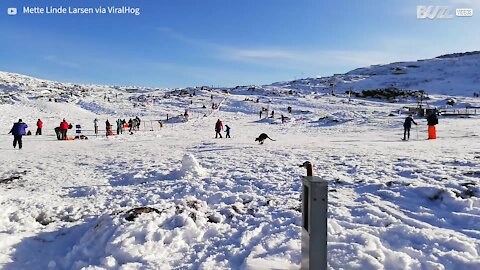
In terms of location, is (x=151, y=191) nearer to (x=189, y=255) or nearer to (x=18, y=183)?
(x=189, y=255)

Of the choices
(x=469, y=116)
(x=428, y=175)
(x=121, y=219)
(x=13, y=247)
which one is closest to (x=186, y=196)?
(x=121, y=219)

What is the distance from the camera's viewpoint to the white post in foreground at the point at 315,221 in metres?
4.03

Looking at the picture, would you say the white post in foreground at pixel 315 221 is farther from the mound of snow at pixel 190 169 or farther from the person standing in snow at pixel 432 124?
the person standing in snow at pixel 432 124

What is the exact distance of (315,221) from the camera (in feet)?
13.5

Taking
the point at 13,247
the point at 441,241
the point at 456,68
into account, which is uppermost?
the point at 456,68

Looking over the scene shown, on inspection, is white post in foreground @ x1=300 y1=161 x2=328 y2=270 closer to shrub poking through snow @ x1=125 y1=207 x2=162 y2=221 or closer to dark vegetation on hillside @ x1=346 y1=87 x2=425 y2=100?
shrub poking through snow @ x1=125 y1=207 x2=162 y2=221

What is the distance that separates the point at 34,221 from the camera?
743cm

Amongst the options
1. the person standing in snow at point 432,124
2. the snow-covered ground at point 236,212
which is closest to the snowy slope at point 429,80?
the person standing in snow at point 432,124

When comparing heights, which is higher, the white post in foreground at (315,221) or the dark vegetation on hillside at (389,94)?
the dark vegetation on hillside at (389,94)

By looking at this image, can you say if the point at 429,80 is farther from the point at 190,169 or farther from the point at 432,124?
the point at 190,169

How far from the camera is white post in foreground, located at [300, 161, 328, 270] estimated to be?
13.2 feet

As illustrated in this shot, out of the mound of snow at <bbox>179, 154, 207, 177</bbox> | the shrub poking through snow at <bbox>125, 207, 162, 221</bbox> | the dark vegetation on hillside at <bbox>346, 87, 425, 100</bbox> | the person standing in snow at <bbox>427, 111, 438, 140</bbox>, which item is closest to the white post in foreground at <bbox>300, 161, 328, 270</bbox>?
the shrub poking through snow at <bbox>125, 207, 162, 221</bbox>

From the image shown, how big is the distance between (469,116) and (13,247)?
126ft

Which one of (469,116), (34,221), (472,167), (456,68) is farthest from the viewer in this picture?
(456,68)
